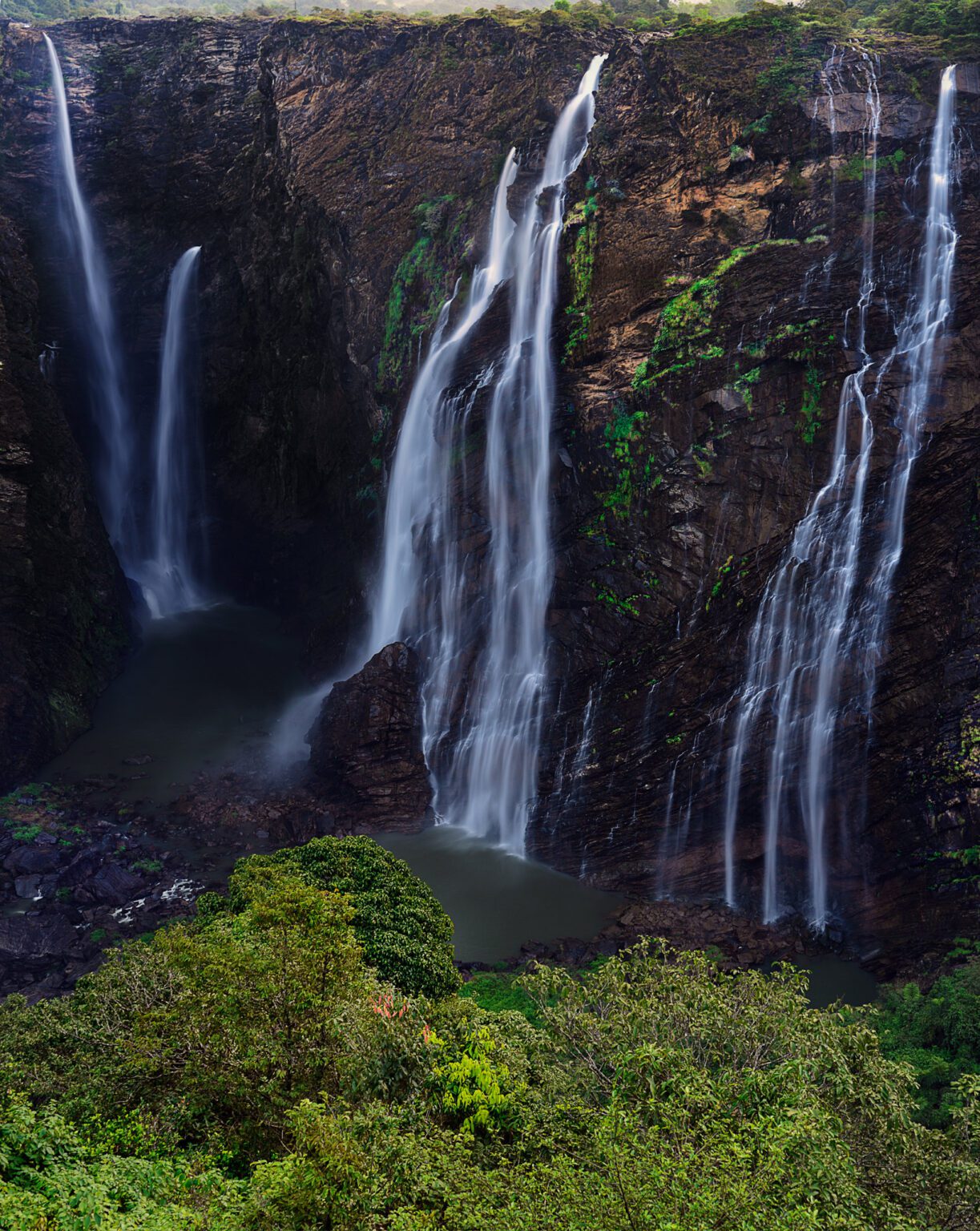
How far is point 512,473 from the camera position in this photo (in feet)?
96.2

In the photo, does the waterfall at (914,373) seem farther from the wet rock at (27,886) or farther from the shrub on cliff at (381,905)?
the wet rock at (27,886)

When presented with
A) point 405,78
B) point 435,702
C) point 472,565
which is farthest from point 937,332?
point 405,78

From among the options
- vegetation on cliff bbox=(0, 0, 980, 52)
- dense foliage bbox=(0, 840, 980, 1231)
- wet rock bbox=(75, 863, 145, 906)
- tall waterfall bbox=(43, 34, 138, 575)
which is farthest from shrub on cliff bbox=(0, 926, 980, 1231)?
tall waterfall bbox=(43, 34, 138, 575)

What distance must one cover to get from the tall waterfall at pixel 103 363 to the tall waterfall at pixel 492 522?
17008mm

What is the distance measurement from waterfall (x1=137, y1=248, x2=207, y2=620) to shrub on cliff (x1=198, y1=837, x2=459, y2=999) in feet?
81.7

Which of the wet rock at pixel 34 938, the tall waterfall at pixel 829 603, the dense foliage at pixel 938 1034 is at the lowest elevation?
the wet rock at pixel 34 938

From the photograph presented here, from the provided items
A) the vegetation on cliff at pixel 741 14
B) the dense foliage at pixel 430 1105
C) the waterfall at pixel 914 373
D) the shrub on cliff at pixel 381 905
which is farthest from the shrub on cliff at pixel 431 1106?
the vegetation on cliff at pixel 741 14

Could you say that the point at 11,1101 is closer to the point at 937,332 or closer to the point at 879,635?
the point at 879,635

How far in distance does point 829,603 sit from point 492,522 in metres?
10.4

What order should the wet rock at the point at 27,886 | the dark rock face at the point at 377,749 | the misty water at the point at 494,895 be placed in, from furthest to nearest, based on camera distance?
the dark rock face at the point at 377,749
the wet rock at the point at 27,886
the misty water at the point at 494,895

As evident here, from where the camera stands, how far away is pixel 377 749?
29.5 m

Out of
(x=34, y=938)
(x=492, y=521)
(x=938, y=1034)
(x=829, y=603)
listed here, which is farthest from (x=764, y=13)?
(x=34, y=938)

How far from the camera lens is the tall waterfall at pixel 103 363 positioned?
3938 cm

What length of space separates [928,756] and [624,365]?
43.2ft
